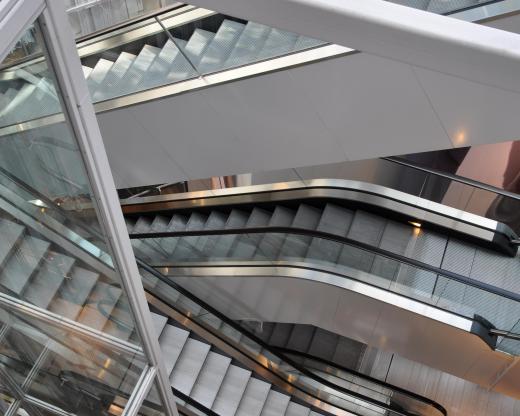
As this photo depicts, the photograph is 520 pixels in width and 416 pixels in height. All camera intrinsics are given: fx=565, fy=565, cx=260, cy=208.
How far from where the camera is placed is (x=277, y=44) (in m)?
4.75

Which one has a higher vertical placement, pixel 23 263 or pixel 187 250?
pixel 187 250

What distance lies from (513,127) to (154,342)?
2.96 meters

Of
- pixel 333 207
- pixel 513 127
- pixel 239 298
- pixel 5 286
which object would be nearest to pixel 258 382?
pixel 239 298

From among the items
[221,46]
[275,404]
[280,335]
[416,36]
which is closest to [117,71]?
[221,46]

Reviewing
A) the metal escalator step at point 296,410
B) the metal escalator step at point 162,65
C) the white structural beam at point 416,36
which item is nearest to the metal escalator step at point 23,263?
the white structural beam at point 416,36

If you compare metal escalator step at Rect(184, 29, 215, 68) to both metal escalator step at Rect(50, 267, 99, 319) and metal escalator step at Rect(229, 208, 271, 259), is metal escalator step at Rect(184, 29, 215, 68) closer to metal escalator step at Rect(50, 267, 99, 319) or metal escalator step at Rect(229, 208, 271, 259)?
metal escalator step at Rect(50, 267, 99, 319)

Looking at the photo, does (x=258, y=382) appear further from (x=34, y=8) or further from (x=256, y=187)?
(x=34, y=8)

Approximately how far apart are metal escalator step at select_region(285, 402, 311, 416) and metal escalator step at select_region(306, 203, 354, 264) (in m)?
2.56

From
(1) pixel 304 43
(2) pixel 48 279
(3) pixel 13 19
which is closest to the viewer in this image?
(3) pixel 13 19

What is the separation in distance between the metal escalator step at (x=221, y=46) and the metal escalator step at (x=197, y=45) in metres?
0.04

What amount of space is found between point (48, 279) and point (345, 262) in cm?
526

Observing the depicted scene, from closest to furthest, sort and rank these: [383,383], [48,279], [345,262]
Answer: [48,279]
[345,262]
[383,383]

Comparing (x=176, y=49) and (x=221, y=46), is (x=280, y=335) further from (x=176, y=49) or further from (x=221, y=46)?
(x=221, y=46)

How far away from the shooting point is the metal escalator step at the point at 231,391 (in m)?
8.06
